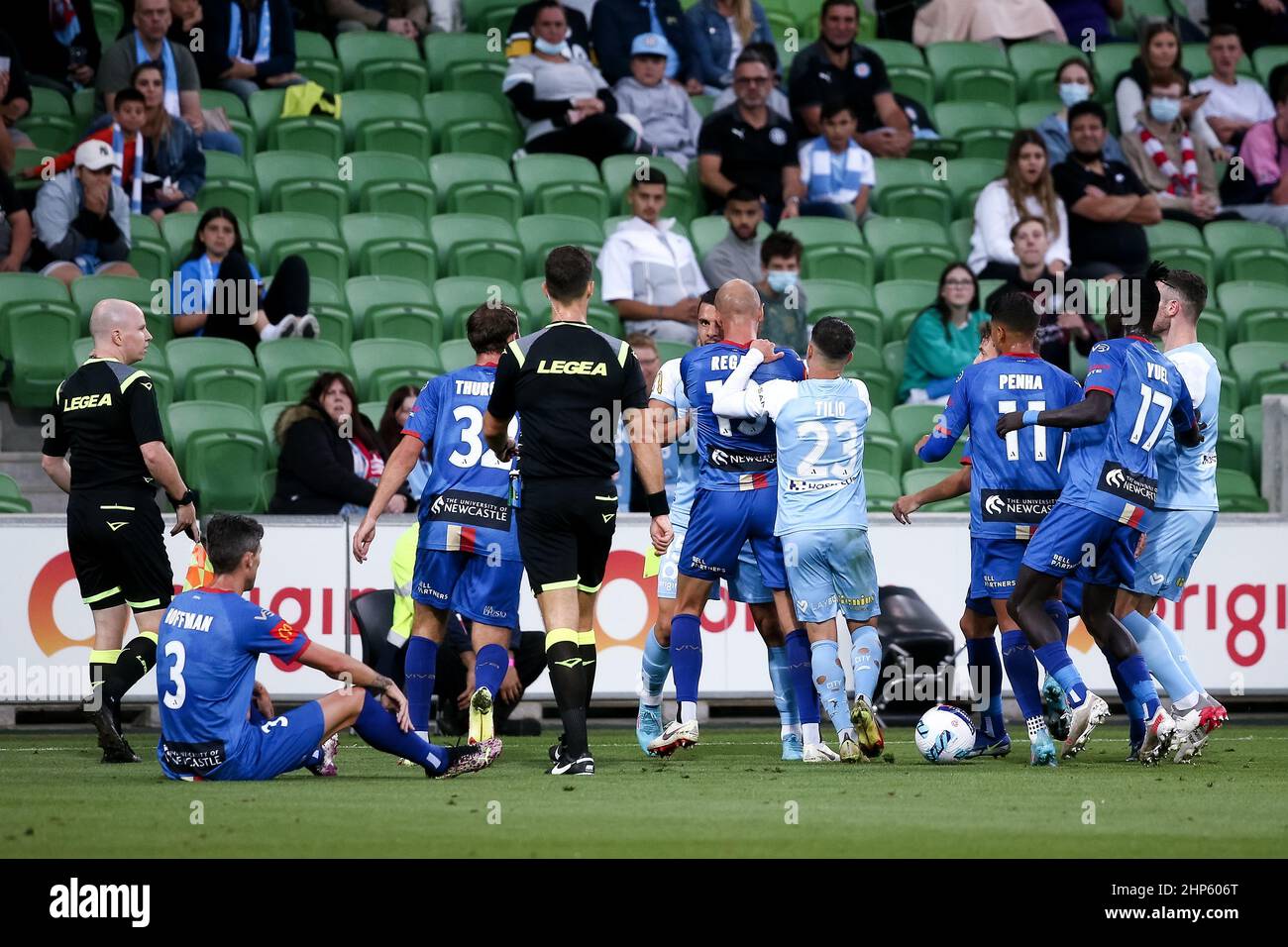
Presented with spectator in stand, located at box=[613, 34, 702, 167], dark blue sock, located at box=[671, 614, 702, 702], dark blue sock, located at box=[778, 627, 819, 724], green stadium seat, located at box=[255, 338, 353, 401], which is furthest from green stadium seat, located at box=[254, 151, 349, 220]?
dark blue sock, located at box=[778, 627, 819, 724]

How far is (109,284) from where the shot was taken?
46.8 feet

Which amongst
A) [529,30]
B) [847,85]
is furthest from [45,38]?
[847,85]

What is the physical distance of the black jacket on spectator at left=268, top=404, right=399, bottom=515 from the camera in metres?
12.7

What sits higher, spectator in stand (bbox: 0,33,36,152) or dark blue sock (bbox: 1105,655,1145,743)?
spectator in stand (bbox: 0,33,36,152)

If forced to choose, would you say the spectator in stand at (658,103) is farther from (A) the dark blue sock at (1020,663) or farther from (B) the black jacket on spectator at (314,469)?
(A) the dark blue sock at (1020,663)

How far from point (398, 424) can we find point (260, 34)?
5.20 m

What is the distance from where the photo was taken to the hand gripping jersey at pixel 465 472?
9828 millimetres

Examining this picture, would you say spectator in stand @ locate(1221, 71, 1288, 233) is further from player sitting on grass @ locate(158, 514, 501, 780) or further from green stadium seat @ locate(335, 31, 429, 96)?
player sitting on grass @ locate(158, 514, 501, 780)

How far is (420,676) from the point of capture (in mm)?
9945

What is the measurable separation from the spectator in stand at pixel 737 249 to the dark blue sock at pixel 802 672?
586 centimetres

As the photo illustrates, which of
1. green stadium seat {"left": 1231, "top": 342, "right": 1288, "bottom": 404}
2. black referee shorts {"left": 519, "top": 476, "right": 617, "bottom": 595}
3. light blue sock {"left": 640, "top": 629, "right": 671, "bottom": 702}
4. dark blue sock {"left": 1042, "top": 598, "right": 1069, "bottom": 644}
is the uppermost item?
green stadium seat {"left": 1231, "top": 342, "right": 1288, "bottom": 404}

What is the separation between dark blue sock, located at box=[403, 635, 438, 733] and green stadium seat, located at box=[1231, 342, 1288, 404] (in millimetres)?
8418

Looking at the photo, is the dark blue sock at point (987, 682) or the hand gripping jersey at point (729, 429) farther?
the dark blue sock at point (987, 682)

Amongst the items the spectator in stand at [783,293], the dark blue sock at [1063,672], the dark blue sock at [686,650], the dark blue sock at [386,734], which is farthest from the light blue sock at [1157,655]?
the spectator in stand at [783,293]
